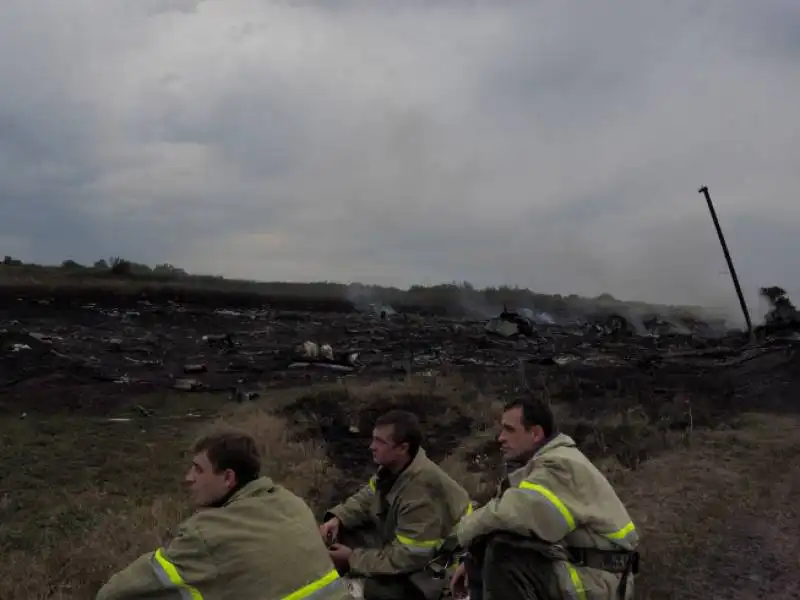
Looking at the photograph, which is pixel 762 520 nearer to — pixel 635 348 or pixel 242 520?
pixel 242 520

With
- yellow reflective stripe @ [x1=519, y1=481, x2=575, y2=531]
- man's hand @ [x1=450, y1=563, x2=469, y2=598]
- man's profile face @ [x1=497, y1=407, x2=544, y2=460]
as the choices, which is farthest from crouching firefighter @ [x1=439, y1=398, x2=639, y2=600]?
man's hand @ [x1=450, y1=563, x2=469, y2=598]

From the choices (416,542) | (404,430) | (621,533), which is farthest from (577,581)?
(404,430)

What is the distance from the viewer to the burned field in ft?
24.8

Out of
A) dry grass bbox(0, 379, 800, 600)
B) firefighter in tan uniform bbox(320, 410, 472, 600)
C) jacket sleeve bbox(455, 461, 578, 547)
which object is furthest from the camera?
dry grass bbox(0, 379, 800, 600)

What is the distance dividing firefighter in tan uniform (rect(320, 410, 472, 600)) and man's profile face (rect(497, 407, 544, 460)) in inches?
21.8

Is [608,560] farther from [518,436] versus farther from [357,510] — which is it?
[357,510]

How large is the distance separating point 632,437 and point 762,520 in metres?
4.30

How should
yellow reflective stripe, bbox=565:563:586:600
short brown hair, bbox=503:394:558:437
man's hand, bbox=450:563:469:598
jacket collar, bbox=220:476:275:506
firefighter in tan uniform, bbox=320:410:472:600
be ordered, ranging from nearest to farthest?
jacket collar, bbox=220:476:275:506 < yellow reflective stripe, bbox=565:563:586:600 < short brown hair, bbox=503:394:558:437 < man's hand, bbox=450:563:469:598 < firefighter in tan uniform, bbox=320:410:472:600

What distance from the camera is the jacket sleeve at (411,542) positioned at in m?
4.18

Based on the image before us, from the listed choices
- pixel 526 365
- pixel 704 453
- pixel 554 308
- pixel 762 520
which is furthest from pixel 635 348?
pixel 554 308

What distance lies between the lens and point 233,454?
303cm

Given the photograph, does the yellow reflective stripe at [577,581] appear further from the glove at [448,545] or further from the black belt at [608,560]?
the glove at [448,545]

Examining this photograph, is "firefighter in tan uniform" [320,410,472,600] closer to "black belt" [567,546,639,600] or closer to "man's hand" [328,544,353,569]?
"man's hand" [328,544,353,569]

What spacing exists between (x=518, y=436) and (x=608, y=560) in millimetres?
699
